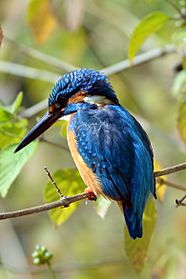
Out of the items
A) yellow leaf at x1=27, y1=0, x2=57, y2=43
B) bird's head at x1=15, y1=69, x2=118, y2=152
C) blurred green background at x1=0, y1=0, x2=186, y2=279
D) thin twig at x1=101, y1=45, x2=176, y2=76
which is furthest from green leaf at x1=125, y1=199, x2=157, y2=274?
blurred green background at x1=0, y1=0, x2=186, y2=279

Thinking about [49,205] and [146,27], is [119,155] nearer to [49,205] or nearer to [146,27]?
[49,205]

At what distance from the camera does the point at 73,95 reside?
3340 mm

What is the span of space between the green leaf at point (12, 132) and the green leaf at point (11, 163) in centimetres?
5

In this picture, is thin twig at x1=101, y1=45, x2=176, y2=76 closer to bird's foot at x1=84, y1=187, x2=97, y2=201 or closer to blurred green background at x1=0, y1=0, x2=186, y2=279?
blurred green background at x1=0, y1=0, x2=186, y2=279

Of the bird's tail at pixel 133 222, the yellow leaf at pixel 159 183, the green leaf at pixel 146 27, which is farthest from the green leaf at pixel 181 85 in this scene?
the bird's tail at pixel 133 222

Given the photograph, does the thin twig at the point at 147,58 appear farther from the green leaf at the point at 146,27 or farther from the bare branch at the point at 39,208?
the bare branch at the point at 39,208

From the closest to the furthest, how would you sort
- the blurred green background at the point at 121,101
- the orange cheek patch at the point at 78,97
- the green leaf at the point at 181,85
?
the orange cheek patch at the point at 78,97
the green leaf at the point at 181,85
the blurred green background at the point at 121,101

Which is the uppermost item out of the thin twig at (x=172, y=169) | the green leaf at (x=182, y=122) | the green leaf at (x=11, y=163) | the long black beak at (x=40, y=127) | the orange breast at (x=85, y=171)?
the long black beak at (x=40, y=127)

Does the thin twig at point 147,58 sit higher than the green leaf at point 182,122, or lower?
higher

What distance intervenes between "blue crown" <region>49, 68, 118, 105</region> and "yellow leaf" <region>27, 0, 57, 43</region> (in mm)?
1147

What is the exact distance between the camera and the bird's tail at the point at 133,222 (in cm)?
294

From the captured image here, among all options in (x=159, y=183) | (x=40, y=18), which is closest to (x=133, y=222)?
(x=159, y=183)

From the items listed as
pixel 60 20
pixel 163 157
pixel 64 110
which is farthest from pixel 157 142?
pixel 64 110

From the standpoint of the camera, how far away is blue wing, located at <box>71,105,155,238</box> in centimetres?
299
